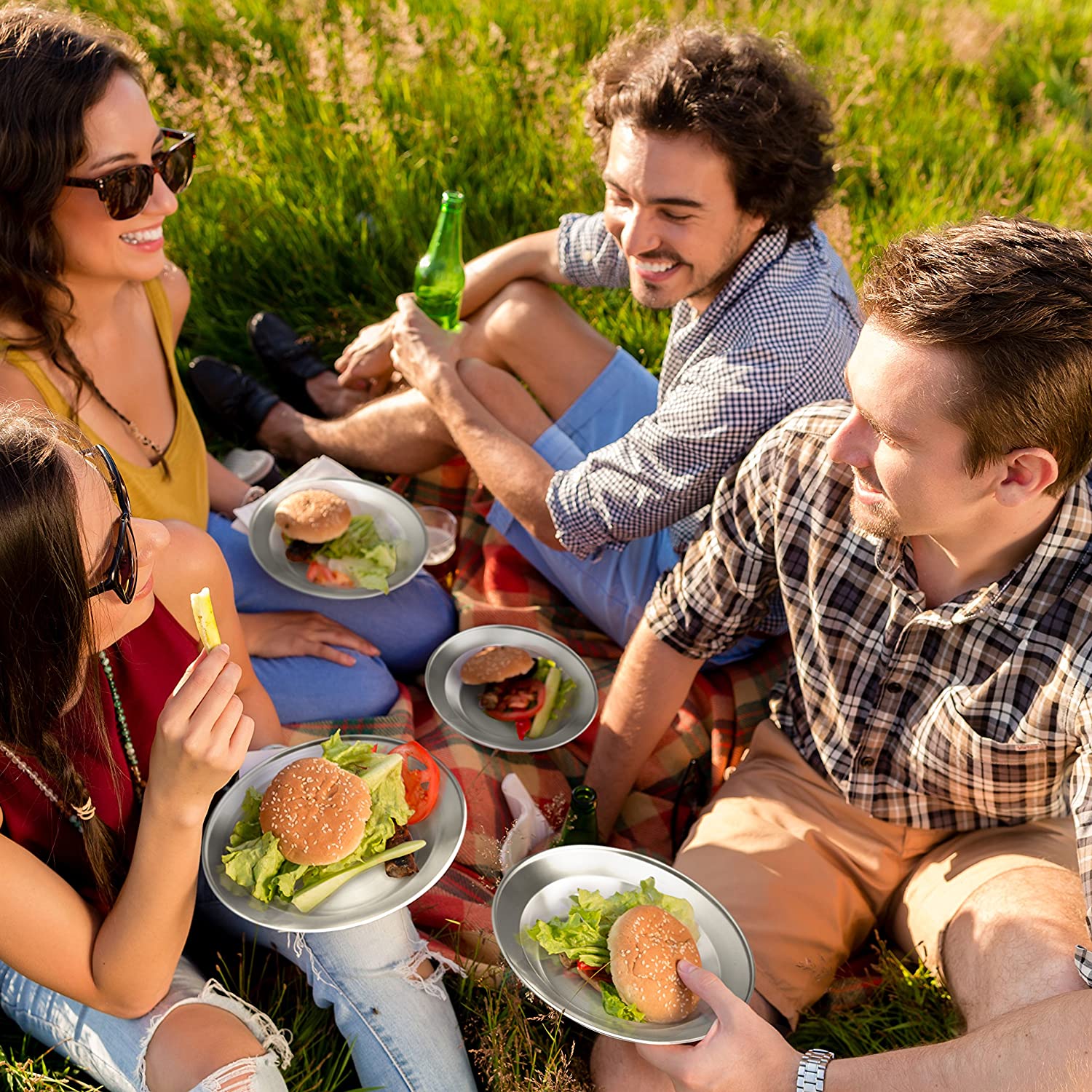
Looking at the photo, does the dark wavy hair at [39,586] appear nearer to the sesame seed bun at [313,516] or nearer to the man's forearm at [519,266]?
the sesame seed bun at [313,516]

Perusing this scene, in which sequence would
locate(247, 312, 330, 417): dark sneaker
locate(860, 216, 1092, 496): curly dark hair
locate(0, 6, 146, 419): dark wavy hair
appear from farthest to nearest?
1. locate(247, 312, 330, 417): dark sneaker
2. locate(0, 6, 146, 419): dark wavy hair
3. locate(860, 216, 1092, 496): curly dark hair

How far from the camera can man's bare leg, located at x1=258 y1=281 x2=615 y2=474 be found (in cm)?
391

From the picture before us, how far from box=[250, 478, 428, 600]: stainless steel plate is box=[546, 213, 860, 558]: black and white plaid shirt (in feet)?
1.82

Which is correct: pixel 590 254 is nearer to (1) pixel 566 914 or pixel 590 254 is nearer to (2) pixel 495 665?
(2) pixel 495 665

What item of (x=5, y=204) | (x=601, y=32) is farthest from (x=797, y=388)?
(x=601, y=32)

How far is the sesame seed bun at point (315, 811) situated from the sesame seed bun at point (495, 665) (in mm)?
776

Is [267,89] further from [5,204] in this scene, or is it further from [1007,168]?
[1007,168]

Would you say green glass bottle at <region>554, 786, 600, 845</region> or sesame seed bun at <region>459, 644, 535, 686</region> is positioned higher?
sesame seed bun at <region>459, 644, 535, 686</region>

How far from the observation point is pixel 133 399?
3342mm

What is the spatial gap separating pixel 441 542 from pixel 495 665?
2.80 feet

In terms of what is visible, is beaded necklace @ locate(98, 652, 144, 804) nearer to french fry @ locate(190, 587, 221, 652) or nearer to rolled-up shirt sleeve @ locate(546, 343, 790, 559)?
french fry @ locate(190, 587, 221, 652)

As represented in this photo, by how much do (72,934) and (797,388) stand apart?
2.28m

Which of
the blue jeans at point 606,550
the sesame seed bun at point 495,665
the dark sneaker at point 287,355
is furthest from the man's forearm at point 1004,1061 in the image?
the dark sneaker at point 287,355

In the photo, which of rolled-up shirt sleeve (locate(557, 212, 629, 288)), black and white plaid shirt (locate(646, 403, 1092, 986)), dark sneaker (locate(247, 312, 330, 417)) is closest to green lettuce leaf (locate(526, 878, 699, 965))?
black and white plaid shirt (locate(646, 403, 1092, 986))
